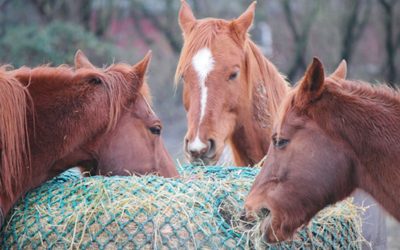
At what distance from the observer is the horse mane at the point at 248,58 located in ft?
16.1

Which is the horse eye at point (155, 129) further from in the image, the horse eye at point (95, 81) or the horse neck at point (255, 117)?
the horse neck at point (255, 117)

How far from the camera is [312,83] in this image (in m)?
3.27

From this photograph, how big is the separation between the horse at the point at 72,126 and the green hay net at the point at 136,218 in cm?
16

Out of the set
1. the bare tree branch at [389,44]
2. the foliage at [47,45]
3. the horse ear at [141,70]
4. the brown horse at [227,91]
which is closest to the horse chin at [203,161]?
the brown horse at [227,91]

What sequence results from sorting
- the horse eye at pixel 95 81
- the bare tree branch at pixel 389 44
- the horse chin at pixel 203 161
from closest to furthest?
the horse eye at pixel 95 81
the horse chin at pixel 203 161
the bare tree branch at pixel 389 44

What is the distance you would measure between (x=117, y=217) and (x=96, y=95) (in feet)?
2.56

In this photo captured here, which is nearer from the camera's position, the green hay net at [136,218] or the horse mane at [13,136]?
the green hay net at [136,218]

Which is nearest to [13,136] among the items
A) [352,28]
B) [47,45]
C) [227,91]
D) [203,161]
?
[203,161]

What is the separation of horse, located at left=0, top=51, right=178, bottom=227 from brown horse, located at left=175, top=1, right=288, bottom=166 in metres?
0.79

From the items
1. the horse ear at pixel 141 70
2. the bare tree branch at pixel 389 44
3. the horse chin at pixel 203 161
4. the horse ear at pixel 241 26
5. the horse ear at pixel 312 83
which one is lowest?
the bare tree branch at pixel 389 44

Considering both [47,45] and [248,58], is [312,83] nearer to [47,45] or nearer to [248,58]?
[248,58]

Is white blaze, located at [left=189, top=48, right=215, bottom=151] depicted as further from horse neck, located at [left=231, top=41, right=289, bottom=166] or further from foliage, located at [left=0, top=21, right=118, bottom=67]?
foliage, located at [left=0, top=21, right=118, bottom=67]

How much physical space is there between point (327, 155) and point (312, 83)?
353 mm

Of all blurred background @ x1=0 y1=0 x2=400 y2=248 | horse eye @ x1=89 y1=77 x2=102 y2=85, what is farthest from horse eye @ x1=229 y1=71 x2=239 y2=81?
blurred background @ x1=0 y1=0 x2=400 y2=248
